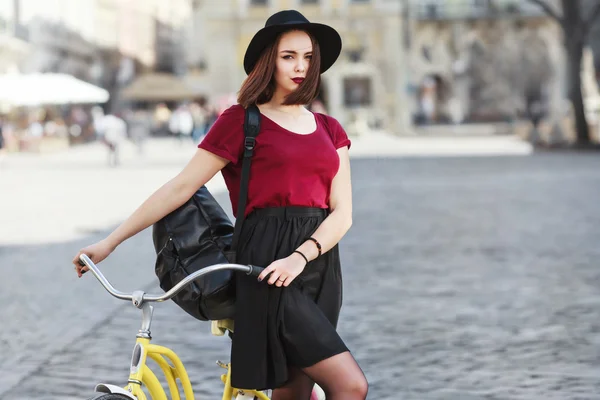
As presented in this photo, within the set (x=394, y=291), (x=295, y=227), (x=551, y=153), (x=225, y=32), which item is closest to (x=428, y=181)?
(x=551, y=153)

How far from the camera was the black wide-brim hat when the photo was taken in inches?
138

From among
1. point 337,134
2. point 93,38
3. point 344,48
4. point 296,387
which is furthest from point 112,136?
point 93,38

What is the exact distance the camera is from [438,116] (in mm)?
59250

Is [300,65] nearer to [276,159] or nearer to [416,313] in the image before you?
[276,159]

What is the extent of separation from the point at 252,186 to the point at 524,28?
2287 inches

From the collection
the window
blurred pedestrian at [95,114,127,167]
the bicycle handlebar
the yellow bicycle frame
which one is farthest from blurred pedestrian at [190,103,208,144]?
the bicycle handlebar

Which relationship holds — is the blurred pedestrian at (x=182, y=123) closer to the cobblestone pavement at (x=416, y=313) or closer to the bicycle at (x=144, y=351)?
the cobblestone pavement at (x=416, y=313)

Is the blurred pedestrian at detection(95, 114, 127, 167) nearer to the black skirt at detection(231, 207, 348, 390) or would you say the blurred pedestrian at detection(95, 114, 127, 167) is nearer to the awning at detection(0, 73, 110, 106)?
the awning at detection(0, 73, 110, 106)

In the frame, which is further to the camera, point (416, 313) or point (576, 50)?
point (576, 50)

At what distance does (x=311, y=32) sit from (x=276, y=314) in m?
0.82

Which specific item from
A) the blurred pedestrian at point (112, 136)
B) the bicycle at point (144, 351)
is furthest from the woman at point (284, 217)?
the blurred pedestrian at point (112, 136)

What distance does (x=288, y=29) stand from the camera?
3559 mm

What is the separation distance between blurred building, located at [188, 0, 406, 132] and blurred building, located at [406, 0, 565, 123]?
150cm

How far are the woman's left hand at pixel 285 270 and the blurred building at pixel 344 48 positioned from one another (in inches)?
2098
